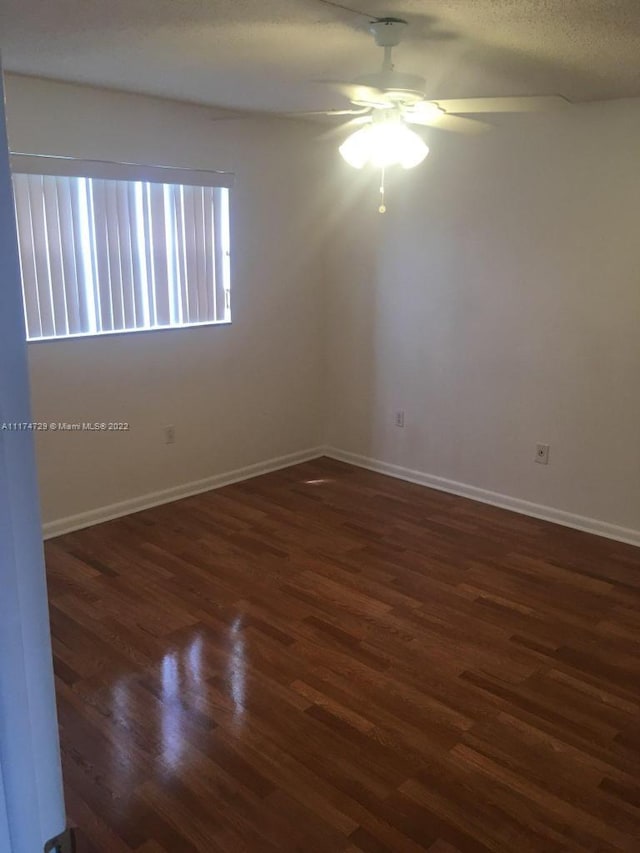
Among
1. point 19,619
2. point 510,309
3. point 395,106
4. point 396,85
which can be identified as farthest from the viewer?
point 510,309

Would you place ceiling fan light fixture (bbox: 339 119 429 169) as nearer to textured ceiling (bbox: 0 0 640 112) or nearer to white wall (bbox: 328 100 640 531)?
textured ceiling (bbox: 0 0 640 112)

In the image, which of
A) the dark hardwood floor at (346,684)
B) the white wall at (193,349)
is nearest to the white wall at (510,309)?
the white wall at (193,349)

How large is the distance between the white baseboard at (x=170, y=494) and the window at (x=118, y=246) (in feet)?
3.33

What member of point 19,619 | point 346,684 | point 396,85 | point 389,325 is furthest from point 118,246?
point 19,619

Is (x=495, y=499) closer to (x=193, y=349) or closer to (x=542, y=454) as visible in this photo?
(x=542, y=454)

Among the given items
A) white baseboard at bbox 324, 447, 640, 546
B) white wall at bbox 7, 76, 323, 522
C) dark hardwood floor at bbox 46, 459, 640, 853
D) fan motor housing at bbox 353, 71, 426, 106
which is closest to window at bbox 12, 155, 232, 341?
white wall at bbox 7, 76, 323, 522

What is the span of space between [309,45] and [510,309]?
6.68ft

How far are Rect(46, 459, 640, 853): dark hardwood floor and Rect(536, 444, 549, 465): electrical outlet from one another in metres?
0.38

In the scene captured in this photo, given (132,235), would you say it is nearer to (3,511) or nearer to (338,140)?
(338,140)

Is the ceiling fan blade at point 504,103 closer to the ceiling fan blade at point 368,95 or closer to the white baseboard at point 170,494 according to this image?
the ceiling fan blade at point 368,95

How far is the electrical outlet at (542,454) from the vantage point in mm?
4188

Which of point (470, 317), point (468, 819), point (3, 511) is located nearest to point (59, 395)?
point (470, 317)

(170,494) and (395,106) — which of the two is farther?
(170,494)

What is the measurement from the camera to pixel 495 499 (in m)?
4.46
